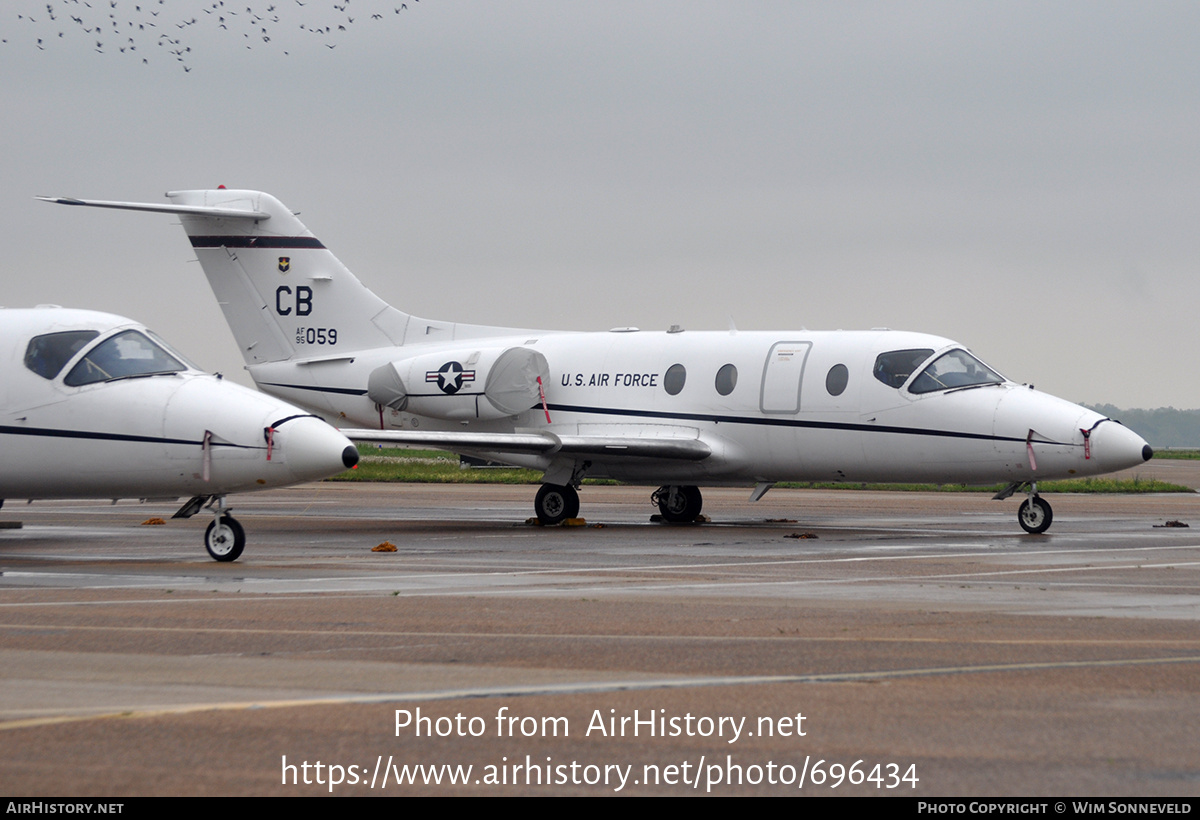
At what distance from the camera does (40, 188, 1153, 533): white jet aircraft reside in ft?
64.4

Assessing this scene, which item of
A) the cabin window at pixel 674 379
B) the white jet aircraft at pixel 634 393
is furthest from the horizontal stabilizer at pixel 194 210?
the cabin window at pixel 674 379

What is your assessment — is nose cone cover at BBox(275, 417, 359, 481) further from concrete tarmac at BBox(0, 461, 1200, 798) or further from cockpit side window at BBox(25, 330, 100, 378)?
cockpit side window at BBox(25, 330, 100, 378)

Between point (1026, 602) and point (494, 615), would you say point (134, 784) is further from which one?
point (1026, 602)

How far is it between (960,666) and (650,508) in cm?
2110

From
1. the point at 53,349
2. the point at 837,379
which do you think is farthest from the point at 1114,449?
the point at 53,349

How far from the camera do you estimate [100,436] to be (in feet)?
48.7

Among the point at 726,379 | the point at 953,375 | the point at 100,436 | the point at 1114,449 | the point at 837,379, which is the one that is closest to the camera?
the point at 100,436

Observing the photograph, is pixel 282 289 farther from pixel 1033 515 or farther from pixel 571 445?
pixel 1033 515

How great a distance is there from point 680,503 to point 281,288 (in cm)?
893

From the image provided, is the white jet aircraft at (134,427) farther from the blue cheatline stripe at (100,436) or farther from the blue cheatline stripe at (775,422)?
the blue cheatline stripe at (775,422)

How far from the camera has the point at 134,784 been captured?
5043mm

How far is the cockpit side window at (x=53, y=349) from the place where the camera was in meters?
15.2

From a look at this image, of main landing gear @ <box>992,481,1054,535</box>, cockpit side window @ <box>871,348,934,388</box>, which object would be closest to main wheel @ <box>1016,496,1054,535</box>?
main landing gear @ <box>992,481,1054,535</box>

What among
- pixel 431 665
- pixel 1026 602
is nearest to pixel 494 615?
pixel 431 665
